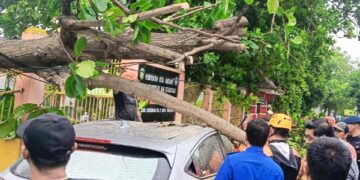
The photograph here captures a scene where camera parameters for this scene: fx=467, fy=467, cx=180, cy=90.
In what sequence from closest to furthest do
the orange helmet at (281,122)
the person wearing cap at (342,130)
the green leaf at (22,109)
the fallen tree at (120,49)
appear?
1. the fallen tree at (120,49)
2. the green leaf at (22,109)
3. the orange helmet at (281,122)
4. the person wearing cap at (342,130)

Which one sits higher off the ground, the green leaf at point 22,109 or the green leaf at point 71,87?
the green leaf at point 71,87

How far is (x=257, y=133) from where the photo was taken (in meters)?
3.66

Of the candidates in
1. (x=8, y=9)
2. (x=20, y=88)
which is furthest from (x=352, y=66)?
(x=20, y=88)

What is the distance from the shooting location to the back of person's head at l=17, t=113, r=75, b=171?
199cm

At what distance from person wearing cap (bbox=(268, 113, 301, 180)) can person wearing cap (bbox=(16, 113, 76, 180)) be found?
100 inches

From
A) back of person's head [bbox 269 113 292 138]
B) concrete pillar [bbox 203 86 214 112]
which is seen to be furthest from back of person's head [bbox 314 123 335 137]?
concrete pillar [bbox 203 86 214 112]

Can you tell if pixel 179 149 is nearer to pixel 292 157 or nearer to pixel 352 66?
pixel 292 157

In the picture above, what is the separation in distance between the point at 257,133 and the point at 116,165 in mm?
1119

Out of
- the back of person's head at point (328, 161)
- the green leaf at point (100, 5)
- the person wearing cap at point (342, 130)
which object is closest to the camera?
the back of person's head at point (328, 161)

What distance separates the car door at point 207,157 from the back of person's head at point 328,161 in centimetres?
145

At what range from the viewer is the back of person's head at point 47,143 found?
199 centimetres

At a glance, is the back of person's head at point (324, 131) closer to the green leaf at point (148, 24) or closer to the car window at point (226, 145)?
the car window at point (226, 145)

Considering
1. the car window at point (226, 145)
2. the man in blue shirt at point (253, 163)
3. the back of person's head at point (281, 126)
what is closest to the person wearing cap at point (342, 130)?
the car window at point (226, 145)

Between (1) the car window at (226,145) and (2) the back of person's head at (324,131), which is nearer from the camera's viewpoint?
(2) the back of person's head at (324,131)
